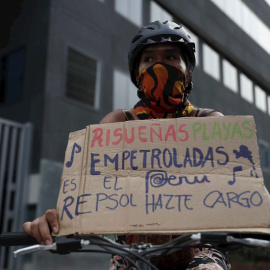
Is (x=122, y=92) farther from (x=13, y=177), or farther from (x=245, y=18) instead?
(x=245, y=18)

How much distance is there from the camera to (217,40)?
16.4 meters

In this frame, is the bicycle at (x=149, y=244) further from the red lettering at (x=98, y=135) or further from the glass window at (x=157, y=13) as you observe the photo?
the glass window at (x=157, y=13)

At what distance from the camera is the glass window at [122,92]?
33.5ft

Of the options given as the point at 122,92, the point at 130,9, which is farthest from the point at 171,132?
the point at 130,9

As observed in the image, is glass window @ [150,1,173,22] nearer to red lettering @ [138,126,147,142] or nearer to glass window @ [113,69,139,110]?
→ glass window @ [113,69,139,110]

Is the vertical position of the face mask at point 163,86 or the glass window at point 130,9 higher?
the glass window at point 130,9

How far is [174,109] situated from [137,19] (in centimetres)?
992

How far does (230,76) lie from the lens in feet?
57.5

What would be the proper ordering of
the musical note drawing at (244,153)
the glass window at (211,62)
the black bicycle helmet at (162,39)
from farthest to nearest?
the glass window at (211,62) → the black bicycle helmet at (162,39) → the musical note drawing at (244,153)

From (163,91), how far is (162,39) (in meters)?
0.32

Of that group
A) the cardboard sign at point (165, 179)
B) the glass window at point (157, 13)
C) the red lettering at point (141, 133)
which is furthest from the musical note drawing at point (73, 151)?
the glass window at point (157, 13)

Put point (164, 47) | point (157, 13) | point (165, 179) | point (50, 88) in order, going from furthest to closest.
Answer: point (157, 13), point (50, 88), point (164, 47), point (165, 179)

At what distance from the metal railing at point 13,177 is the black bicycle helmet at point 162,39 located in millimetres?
6505

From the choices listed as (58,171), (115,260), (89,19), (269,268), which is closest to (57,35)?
(89,19)
